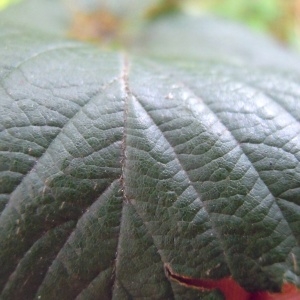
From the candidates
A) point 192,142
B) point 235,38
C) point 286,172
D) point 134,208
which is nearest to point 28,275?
point 134,208

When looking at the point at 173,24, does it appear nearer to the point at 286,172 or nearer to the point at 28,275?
the point at 286,172

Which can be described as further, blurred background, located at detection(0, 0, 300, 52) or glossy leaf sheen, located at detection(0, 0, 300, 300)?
blurred background, located at detection(0, 0, 300, 52)

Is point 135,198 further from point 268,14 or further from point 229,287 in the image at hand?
point 268,14

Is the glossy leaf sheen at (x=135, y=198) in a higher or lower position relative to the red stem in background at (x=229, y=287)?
higher

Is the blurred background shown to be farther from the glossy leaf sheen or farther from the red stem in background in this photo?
the red stem in background

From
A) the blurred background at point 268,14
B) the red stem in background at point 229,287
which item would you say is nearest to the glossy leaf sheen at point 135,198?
the red stem in background at point 229,287

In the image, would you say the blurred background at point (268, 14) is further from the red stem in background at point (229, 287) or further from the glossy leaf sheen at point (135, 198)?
the red stem in background at point (229, 287)

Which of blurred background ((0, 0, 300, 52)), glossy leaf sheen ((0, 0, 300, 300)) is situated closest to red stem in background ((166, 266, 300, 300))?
glossy leaf sheen ((0, 0, 300, 300))
